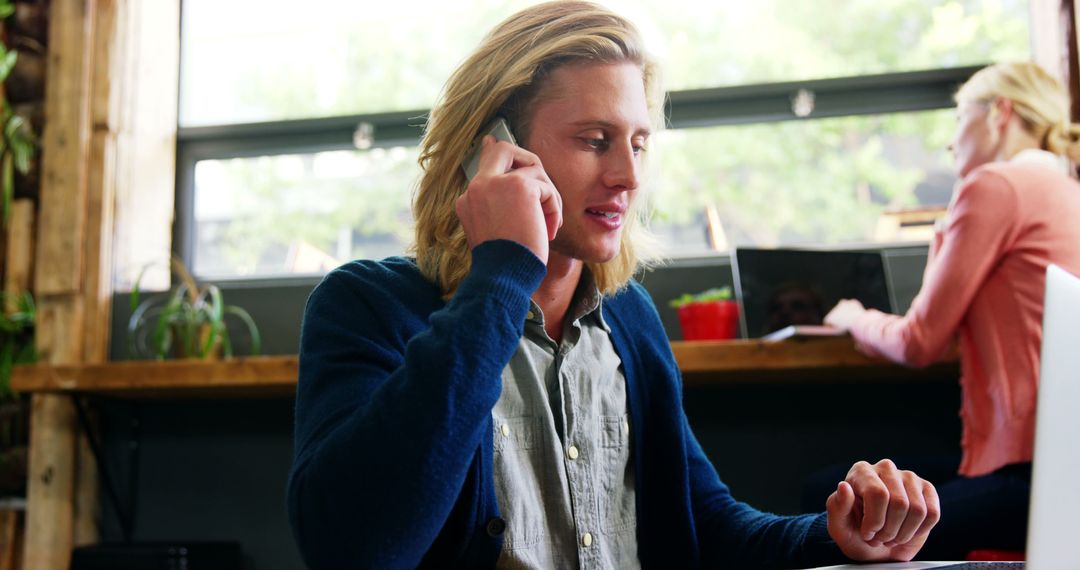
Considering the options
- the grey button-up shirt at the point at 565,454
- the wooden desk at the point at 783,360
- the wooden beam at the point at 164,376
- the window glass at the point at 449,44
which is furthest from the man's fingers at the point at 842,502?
the window glass at the point at 449,44

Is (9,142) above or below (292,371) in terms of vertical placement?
above

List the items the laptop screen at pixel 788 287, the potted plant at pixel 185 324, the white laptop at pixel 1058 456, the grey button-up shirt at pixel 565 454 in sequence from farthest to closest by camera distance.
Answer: the potted plant at pixel 185 324
the laptop screen at pixel 788 287
the grey button-up shirt at pixel 565 454
the white laptop at pixel 1058 456

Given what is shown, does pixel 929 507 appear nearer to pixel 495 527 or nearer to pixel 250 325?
→ pixel 495 527

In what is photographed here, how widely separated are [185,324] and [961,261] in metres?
2.15

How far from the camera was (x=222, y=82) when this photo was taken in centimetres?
369

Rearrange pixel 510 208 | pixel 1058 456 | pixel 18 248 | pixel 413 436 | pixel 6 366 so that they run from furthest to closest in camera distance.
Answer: pixel 18 248 → pixel 6 366 → pixel 510 208 → pixel 413 436 → pixel 1058 456

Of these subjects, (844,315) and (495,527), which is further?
(844,315)

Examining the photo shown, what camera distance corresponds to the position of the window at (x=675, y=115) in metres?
3.22

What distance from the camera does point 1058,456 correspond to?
68 centimetres

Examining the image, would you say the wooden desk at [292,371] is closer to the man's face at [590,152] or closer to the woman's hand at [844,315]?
the woman's hand at [844,315]

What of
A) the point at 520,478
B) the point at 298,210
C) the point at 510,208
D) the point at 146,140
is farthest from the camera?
the point at 298,210

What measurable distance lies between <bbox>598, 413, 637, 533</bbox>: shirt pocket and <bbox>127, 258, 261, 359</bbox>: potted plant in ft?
6.69

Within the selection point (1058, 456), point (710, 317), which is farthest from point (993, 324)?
point (1058, 456)

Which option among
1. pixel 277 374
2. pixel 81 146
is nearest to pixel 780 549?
pixel 277 374
